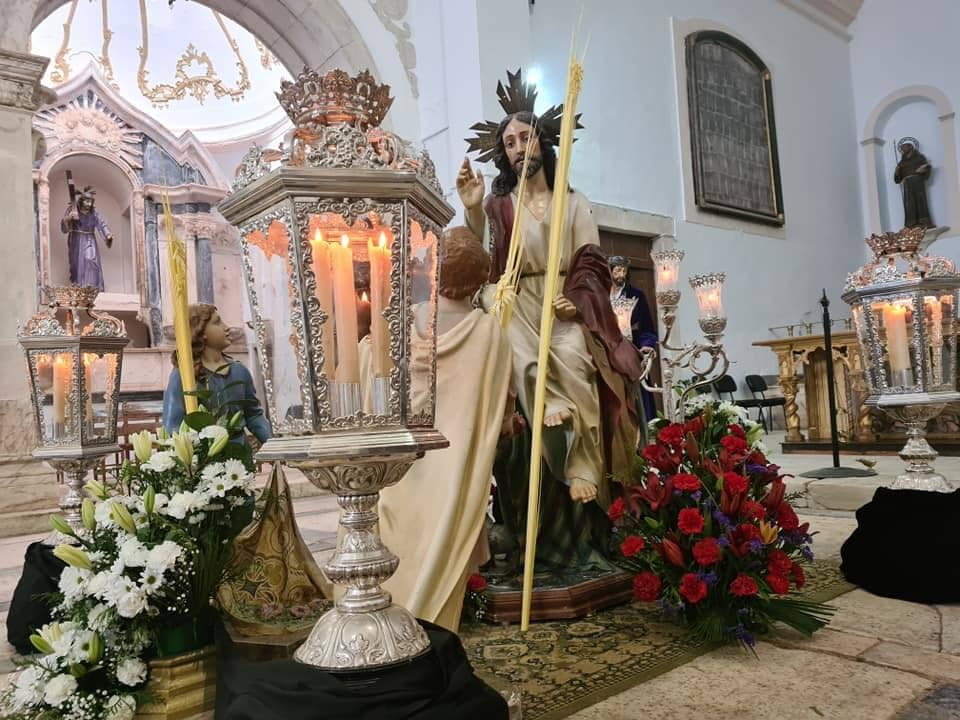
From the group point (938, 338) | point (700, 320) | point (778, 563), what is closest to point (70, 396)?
point (778, 563)

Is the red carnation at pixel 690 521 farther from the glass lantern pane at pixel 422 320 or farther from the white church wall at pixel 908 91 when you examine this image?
the white church wall at pixel 908 91

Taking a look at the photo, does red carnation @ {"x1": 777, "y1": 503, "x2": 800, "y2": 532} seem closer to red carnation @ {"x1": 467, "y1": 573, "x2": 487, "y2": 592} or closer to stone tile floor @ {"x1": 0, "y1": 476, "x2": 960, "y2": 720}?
stone tile floor @ {"x1": 0, "y1": 476, "x2": 960, "y2": 720}

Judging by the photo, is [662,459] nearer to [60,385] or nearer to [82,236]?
[60,385]

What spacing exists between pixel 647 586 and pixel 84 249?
14.8 m

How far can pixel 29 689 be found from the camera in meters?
1.47

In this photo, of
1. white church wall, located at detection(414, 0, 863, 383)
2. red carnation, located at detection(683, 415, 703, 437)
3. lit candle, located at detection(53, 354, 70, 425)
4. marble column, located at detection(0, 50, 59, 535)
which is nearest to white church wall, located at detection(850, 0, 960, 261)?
white church wall, located at detection(414, 0, 863, 383)

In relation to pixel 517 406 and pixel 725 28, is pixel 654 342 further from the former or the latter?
pixel 725 28

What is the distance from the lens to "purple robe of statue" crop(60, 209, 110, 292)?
A: 1402cm

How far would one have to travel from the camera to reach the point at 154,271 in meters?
14.6

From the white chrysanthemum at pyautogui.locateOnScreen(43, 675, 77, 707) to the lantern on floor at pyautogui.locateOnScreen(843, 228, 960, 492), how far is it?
115 inches

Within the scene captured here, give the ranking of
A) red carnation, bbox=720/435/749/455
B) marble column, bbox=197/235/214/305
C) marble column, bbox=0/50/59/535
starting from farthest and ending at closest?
marble column, bbox=197/235/214/305 → marble column, bbox=0/50/59/535 → red carnation, bbox=720/435/749/455

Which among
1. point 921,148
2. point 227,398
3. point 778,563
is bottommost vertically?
point 778,563

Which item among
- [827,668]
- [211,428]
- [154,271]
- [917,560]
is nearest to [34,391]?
[211,428]

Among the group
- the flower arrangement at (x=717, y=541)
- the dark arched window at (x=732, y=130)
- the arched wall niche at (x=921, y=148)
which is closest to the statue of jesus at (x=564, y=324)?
the flower arrangement at (x=717, y=541)
